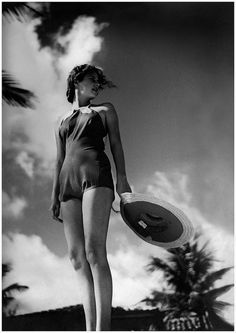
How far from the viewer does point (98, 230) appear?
5734 millimetres

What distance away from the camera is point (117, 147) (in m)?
6.18

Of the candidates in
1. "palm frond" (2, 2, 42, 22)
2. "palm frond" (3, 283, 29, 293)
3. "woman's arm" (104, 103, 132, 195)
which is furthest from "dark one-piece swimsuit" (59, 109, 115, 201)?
"palm frond" (2, 2, 42, 22)

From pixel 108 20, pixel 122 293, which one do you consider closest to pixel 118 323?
pixel 122 293

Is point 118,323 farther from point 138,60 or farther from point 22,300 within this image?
point 138,60

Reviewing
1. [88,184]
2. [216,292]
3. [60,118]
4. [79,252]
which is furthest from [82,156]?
[216,292]

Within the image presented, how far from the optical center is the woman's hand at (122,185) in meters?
6.03

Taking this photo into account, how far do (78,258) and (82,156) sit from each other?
1.11 meters

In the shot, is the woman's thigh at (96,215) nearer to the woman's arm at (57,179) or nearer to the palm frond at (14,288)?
the woman's arm at (57,179)

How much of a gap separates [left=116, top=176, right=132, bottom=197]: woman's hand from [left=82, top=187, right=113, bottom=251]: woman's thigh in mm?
272

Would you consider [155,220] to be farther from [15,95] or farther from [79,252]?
[15,95]

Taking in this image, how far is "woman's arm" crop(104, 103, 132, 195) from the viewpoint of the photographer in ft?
19.9

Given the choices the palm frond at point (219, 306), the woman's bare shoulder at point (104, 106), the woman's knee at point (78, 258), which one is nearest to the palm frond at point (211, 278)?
the palm frond at point (219, 306)

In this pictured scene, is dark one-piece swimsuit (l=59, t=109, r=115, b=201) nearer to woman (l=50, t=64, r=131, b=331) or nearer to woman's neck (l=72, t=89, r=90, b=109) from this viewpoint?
woman (l=50, t=64, r=131, b=331)

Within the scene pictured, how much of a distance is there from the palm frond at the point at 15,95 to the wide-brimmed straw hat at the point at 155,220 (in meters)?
1.92
